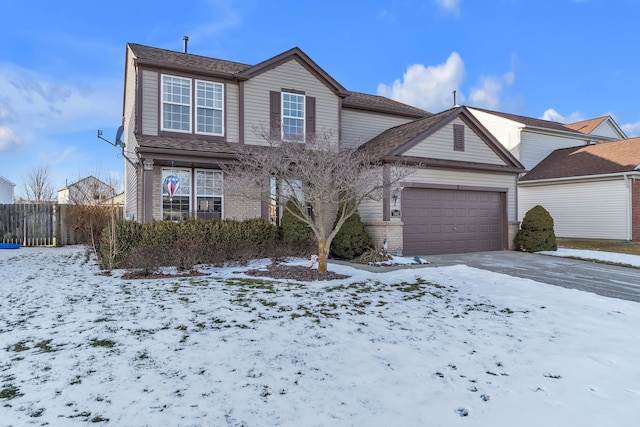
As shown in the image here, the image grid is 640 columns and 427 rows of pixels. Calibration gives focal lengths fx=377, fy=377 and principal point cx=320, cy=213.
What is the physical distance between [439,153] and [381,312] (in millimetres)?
9256

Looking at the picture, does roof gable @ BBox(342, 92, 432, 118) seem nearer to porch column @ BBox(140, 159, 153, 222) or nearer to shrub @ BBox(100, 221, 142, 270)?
porch column @ BBox(140, 159, 153, 222)

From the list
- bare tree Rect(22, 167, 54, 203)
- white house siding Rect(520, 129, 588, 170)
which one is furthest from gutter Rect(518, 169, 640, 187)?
bare tree Rect(22, 167, 54, 203)

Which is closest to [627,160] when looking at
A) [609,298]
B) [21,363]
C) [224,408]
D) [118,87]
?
[609,298]

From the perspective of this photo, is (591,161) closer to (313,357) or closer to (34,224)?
(313,357)

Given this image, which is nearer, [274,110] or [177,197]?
[177,197]

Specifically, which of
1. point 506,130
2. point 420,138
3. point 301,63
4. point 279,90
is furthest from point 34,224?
point 506,130

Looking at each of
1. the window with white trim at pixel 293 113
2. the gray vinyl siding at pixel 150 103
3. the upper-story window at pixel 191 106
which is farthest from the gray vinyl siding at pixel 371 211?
the gray vinyl siding at pixel 150 103

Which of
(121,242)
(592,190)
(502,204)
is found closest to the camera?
(121,242)

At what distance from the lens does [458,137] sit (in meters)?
13.8

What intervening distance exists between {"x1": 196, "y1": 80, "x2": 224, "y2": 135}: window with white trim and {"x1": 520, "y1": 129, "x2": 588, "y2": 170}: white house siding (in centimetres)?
1645

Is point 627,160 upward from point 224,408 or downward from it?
upward

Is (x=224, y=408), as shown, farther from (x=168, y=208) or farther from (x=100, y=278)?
(x=168, y=208)

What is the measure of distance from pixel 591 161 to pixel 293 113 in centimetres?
1491

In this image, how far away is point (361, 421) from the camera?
2801 mm
